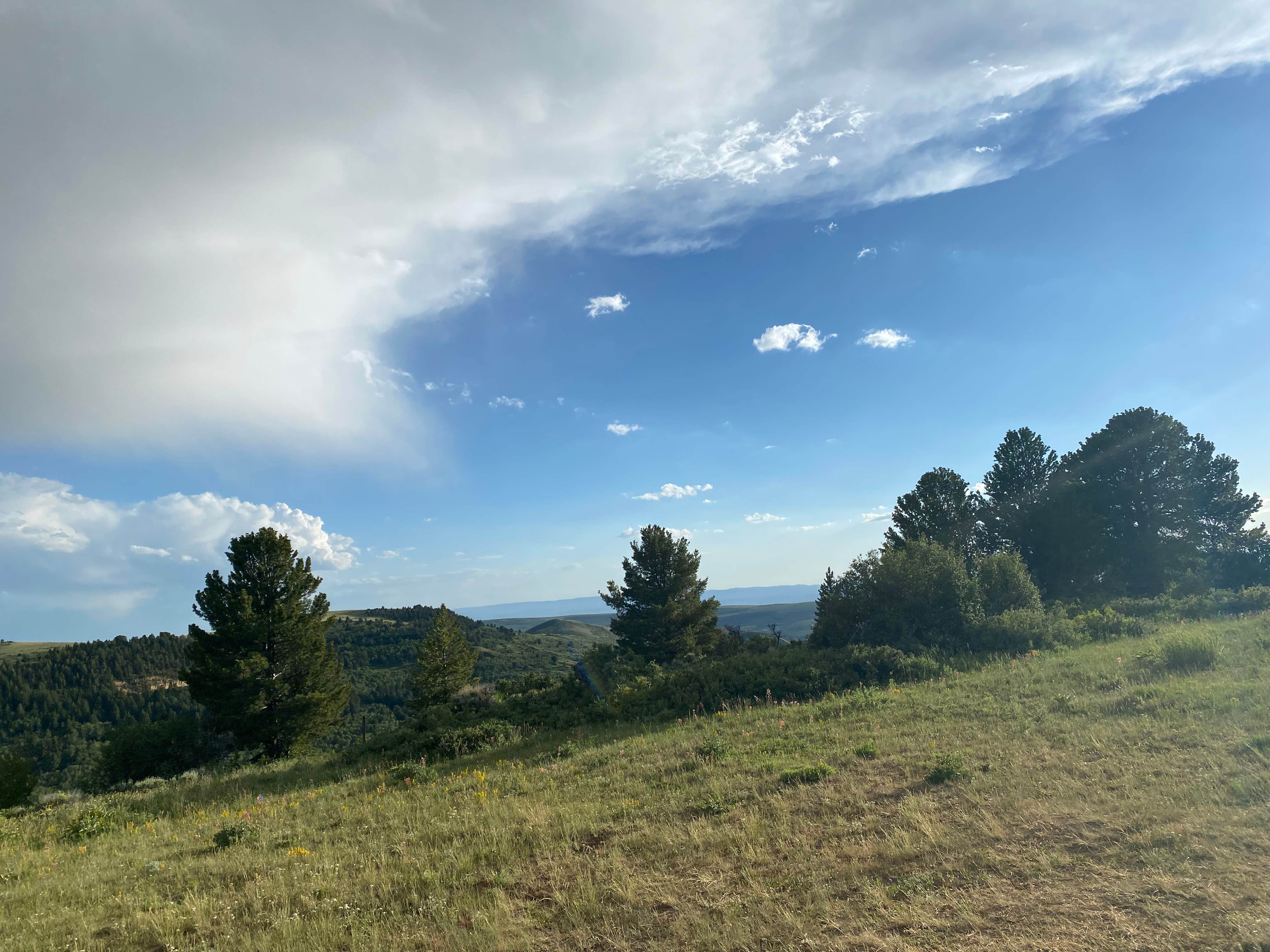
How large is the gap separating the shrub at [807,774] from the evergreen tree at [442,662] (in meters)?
38.5

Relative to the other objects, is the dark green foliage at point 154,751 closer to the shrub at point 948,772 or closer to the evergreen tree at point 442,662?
the evergreen tree at point 442,662

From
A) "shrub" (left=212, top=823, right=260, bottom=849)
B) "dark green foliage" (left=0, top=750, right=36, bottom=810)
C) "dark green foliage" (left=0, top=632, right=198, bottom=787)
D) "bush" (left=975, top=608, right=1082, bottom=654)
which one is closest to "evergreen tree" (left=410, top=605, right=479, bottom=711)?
Answer: "dark green foliage" (left=0, top=750, right=36, bottom=810)

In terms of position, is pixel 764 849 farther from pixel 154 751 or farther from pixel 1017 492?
pixel 1017 492

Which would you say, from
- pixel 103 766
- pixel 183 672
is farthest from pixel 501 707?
pixel 103 766

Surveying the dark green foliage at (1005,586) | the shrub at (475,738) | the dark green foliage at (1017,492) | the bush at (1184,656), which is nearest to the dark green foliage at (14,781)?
the shrub at (475,738)

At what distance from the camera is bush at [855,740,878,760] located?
9.26 meters

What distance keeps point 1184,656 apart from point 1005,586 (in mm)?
13459

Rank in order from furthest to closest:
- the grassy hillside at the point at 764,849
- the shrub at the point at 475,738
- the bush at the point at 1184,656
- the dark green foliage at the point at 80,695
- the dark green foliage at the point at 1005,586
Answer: the dark green foliage at the point at 80,695, the dark green foliage at the point at 1005,586, the shrub at the point at 475,738, the bush at the point at 1184,656, the grassy hillside at the point at 764,849

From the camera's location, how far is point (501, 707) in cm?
1878

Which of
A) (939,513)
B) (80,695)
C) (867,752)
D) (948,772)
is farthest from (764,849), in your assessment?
(80,695)

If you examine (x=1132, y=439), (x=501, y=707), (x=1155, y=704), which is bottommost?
(x=501, y=707)

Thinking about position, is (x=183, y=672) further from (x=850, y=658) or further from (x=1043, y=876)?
(x=1043, y=876)

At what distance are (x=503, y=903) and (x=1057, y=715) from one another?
9945 millimetres

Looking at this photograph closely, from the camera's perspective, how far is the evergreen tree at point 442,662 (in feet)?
154
